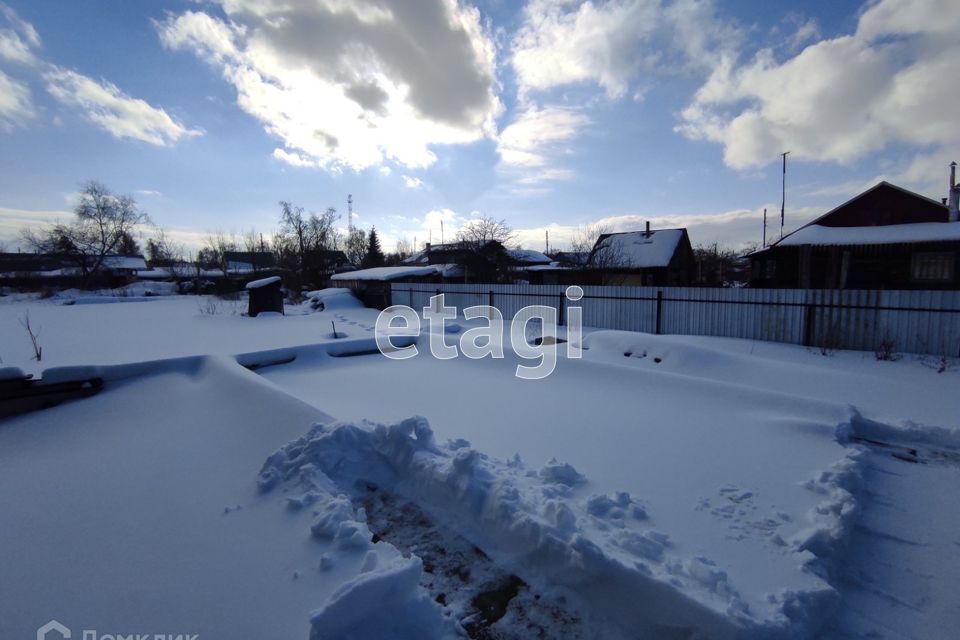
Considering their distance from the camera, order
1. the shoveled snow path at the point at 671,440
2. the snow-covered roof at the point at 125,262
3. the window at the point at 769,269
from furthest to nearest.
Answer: the snow-covered roof at the point at 125,262 < the window at the point at 769,269 < the shoveled snow path at the point at 671,440

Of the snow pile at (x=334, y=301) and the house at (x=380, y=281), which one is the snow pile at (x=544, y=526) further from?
the snow pile at (x=334, y=301)

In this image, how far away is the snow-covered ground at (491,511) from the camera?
2.02m

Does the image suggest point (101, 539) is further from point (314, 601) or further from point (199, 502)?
point (314, 601)

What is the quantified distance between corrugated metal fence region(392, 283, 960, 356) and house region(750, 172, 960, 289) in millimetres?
10940

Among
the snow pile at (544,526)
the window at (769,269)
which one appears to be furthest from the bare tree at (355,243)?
the snow pile at (544,526)

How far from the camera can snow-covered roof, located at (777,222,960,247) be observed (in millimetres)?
15320

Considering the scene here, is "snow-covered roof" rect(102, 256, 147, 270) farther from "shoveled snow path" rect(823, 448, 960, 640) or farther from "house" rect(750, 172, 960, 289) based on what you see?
"house" rect(750, 172, 960, 289)

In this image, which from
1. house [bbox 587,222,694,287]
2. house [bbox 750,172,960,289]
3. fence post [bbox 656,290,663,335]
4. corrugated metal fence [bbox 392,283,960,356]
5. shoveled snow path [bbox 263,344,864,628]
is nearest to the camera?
shoveled snow path [bbox 263,344,864,628]

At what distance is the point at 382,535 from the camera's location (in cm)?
275

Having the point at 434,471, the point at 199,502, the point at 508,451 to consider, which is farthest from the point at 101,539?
the point at 508,451

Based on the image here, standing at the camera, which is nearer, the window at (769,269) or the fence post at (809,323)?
the fence post at (809,323)

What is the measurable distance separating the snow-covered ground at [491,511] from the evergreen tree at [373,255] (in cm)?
4175

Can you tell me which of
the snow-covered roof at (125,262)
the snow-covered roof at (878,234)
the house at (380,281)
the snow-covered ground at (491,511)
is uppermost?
the snow-covered roof at (125,262)

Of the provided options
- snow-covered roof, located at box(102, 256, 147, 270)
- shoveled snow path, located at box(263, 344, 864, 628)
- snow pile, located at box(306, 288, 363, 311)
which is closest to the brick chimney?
shoveled snow path, located at box(263, 344, 864, 628)
